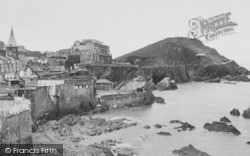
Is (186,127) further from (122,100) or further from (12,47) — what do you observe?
(12,47)

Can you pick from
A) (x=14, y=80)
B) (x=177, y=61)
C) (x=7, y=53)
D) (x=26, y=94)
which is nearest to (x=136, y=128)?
(x=26, y=94)

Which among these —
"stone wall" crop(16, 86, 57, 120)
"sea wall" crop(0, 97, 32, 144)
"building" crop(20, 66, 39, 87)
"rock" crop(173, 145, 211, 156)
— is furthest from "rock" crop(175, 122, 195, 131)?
"building" crop(20, 66, 39, 87)

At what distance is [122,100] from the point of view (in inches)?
1827

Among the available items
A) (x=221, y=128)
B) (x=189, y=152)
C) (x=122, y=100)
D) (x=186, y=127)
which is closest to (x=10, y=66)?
(x=122, y=100)

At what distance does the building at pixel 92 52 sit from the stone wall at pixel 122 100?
131 feet

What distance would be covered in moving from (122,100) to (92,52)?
48001mm

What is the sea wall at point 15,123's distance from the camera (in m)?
17.5

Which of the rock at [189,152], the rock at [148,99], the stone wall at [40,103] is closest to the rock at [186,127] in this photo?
the rock at [189,152]

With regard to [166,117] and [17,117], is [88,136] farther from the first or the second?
[166,117]

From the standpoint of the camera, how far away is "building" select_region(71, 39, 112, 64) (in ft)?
301

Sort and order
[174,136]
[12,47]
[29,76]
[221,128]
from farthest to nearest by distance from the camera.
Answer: [12,47] → [29,76] → [221,128] → [174,136]

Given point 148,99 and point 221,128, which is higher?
point 148,99

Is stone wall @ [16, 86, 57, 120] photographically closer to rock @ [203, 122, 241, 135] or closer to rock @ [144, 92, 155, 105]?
rock @ [203, 122, 241, 135]

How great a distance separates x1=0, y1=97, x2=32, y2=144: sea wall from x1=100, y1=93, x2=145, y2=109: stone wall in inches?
917
